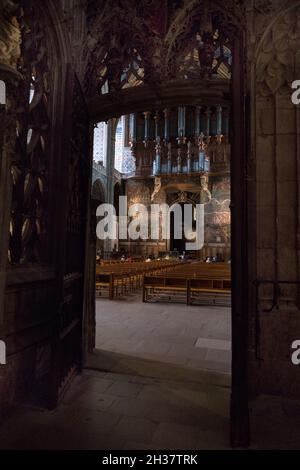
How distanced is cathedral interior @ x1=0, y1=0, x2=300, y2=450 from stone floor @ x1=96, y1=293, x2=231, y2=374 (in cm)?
7

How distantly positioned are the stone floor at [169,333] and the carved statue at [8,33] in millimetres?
3258

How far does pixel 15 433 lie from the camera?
2123 millimetres

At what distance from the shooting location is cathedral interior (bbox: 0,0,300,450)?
2182mm

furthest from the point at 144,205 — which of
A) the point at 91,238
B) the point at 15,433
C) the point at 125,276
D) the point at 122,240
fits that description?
the point at 15,433

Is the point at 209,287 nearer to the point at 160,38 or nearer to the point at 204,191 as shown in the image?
the point at 160,38

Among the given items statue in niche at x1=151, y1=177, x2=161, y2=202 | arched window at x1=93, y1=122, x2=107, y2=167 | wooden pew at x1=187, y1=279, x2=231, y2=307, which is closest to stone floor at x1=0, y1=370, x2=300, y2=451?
wooden pew at x1=187, y1=279, x2=231, y2=307

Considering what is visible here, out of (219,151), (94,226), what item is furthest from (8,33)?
(219,151)

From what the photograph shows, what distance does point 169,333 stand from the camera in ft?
16.3

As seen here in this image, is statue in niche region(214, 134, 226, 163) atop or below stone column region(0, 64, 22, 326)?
atop

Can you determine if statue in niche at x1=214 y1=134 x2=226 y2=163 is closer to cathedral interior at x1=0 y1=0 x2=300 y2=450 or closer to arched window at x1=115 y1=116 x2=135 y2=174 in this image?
arched window at x1=115 y1=116 x2=135 y2=174

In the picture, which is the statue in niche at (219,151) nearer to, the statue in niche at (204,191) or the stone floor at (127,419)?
the statue in niche at (204,191)

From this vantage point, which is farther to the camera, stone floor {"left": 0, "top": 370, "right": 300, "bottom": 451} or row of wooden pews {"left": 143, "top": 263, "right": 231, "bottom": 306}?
row of wooden pews {"left": 143, "top": 263, "right": 231, "bottom": 306}

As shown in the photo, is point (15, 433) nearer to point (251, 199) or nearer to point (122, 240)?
point (251, 199)

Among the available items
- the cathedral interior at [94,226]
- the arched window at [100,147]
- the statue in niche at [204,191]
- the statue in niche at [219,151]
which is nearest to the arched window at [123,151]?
the arched window at [100,147]
